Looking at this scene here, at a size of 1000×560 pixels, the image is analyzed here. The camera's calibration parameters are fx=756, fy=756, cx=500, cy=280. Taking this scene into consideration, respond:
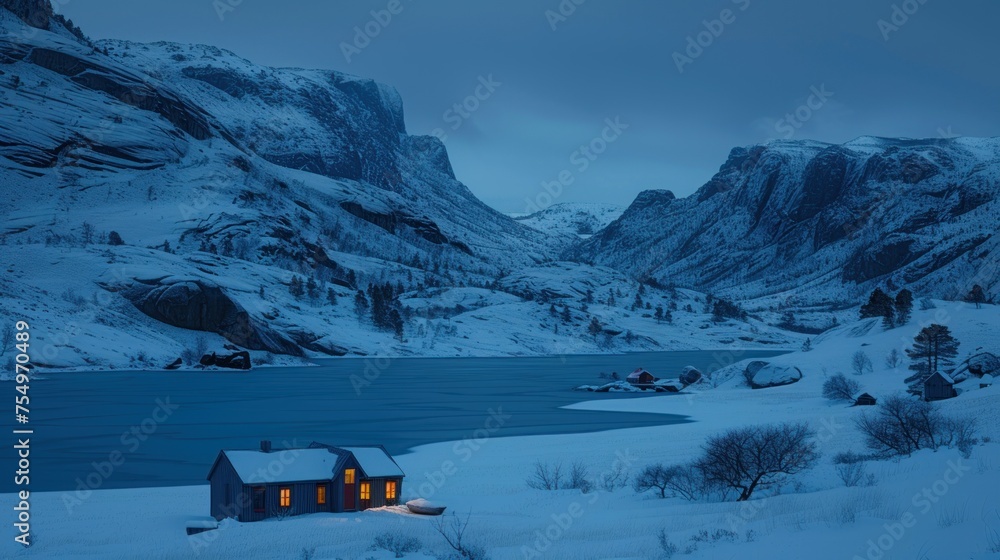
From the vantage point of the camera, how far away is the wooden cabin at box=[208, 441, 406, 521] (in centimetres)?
2522

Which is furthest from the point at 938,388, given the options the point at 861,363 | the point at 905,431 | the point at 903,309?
the point at 903,309

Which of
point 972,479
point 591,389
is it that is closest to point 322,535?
point 972,479

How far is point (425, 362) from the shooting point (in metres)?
141

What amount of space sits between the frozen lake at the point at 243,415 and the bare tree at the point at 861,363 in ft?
78.2

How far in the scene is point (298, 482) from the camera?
25984 millimetres

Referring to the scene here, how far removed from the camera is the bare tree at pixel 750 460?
28.0 m

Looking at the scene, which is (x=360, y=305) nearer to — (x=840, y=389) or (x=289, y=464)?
(x=840, y=389)

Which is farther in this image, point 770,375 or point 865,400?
point 770,375

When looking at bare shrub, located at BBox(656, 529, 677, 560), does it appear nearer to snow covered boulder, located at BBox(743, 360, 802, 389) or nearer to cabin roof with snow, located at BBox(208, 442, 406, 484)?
cabin roof with snow, located at BBox(208, 442, 406, 484)

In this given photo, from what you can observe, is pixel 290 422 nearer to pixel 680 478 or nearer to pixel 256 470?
pixel 256 470

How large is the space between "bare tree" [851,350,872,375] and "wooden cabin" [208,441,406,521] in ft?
198

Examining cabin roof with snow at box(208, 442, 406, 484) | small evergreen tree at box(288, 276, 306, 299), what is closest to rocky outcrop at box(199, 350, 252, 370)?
small evergreen tree at box(288, 276, 306, 299)

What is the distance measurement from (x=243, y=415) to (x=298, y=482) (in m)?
37.1

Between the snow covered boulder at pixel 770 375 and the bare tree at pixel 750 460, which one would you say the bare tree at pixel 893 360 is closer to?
the snow covered boulder at pixel 770 375
